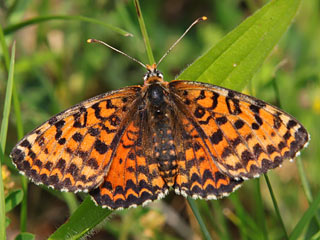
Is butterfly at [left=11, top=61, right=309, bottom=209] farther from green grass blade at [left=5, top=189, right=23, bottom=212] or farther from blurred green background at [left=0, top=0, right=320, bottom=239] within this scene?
blurred green background at [left=0, top=0, right=320, bottom=239]

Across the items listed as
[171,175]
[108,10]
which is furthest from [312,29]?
[171,175]

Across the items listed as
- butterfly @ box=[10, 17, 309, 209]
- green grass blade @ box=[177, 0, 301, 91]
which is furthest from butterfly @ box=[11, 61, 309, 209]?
green grass blade @ box=[177, 0, 301, 91]

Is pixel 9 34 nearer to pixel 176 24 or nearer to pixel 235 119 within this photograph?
pixel 235 119

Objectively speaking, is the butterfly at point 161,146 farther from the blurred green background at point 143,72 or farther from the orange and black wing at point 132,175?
the blurred green background at point 143,72

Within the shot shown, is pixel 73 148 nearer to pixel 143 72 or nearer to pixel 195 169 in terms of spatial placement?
pixel 195 169

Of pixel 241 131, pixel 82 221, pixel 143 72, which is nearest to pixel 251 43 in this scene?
pixel 241 131
